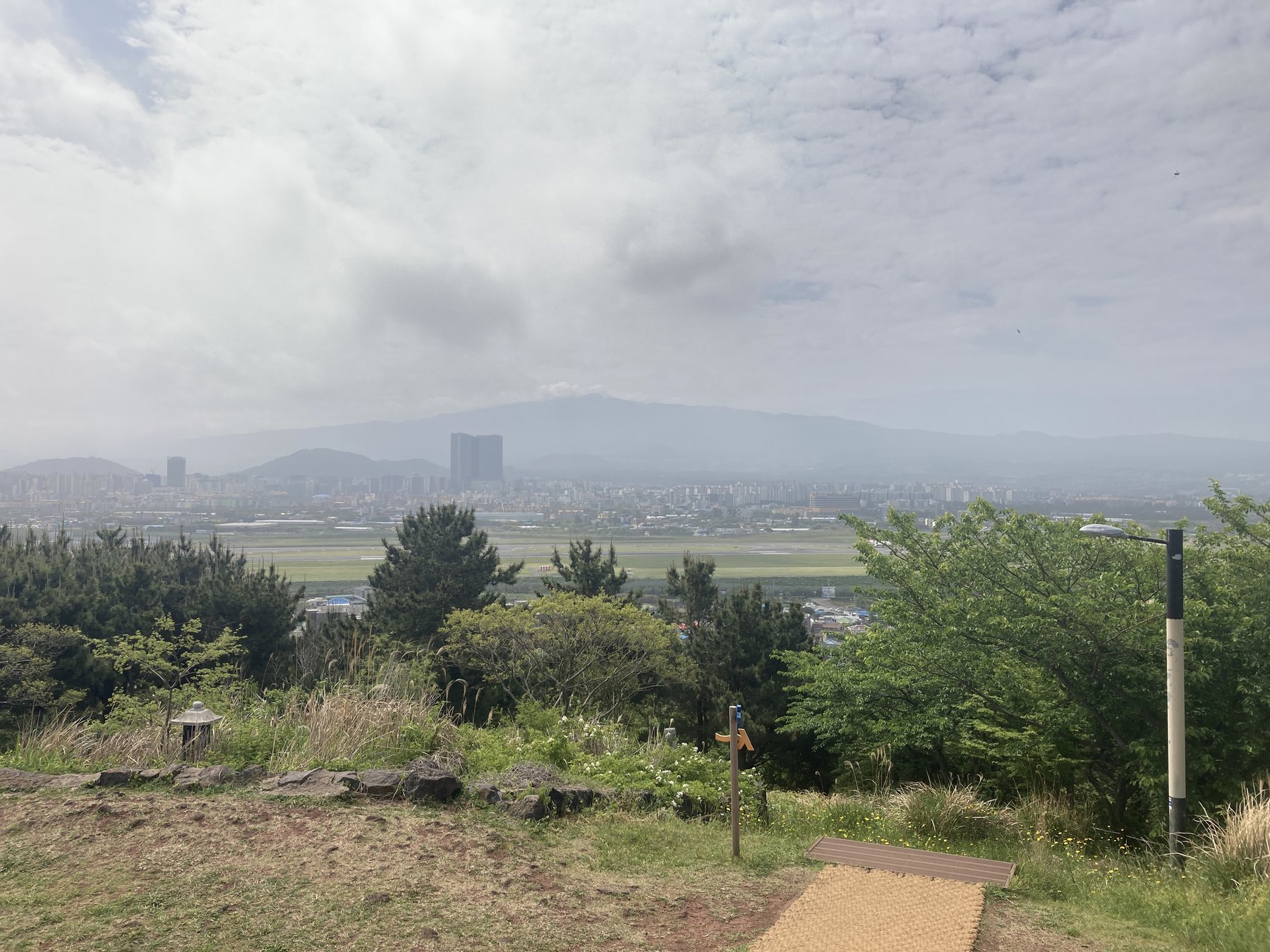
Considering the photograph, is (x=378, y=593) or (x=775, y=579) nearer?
(x=378, y=593)

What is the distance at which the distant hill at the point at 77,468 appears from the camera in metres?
127

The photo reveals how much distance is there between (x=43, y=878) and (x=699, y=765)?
555cm

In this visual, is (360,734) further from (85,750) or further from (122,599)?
(122,599)

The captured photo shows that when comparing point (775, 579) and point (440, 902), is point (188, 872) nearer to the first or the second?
point (440, 902)

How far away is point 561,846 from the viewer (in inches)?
231

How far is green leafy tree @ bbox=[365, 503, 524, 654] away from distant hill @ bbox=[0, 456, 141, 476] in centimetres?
11989

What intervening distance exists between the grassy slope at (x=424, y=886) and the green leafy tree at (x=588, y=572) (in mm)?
17578

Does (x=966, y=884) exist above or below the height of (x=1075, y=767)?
above

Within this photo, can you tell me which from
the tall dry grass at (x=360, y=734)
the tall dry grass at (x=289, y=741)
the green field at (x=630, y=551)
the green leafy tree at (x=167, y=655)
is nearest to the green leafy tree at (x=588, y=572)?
the green leafy tree at (x=167, y=655)

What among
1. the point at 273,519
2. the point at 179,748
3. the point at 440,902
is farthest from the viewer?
the point at 273,519

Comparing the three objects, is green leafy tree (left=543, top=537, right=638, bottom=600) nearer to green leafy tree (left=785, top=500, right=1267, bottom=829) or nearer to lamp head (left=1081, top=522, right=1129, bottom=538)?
green leafy tree (left=785, top=500, right=1267, bottom=829)

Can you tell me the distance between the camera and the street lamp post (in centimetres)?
656

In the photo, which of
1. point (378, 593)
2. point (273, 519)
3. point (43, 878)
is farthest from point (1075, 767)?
point (273, 519)

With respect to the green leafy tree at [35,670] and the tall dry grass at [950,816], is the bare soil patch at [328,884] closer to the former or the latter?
the tall dry grass at [950,816]
